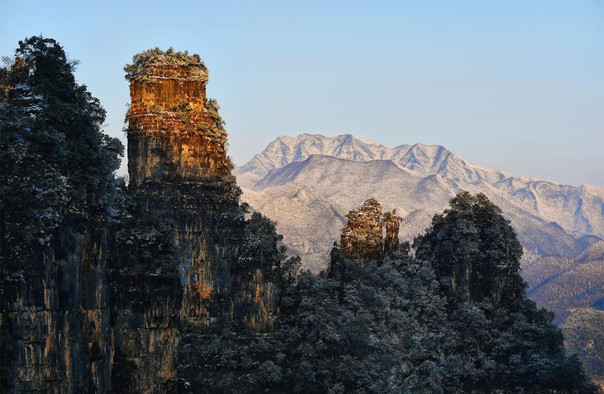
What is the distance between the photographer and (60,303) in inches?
2356

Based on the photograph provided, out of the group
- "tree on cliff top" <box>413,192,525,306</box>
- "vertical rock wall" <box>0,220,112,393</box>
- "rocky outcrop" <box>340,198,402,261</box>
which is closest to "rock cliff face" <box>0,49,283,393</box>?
"vertical rock wall" <box>0,220,112,393</box>

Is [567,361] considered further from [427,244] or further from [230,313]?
[230,313]

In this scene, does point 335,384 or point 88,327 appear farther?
point 335,384

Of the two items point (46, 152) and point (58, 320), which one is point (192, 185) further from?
point (58, 320)

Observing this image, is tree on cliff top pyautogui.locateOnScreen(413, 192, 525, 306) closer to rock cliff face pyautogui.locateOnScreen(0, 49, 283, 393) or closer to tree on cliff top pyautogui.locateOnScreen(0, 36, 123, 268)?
rock cliff face pyautogui.locateOnScreen(0, 49, 283, 393)

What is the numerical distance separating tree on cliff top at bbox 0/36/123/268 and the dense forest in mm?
104

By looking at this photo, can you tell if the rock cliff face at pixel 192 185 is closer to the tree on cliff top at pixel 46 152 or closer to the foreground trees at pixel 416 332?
the foreground trees at pixel 416 332

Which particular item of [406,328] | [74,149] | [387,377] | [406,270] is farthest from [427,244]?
[74,149]

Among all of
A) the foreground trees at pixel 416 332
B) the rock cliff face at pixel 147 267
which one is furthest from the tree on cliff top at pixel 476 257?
the rock cliff face at pixel 147 267

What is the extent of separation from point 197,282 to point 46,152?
4687 cm

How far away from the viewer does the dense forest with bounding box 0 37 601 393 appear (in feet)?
198

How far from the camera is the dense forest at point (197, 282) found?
60219 mm

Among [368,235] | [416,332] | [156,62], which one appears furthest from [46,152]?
[368,235]

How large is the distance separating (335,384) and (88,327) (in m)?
47.6
